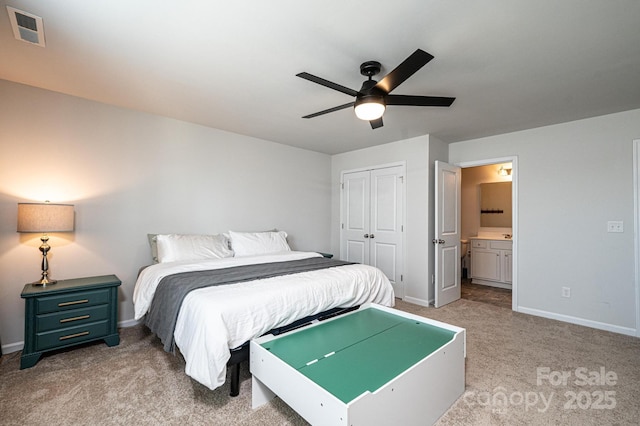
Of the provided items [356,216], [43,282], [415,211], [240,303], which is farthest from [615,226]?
[43,282]

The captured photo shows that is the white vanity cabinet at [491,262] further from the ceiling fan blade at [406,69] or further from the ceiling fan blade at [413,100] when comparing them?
the ceiling fan blade at [406,69]

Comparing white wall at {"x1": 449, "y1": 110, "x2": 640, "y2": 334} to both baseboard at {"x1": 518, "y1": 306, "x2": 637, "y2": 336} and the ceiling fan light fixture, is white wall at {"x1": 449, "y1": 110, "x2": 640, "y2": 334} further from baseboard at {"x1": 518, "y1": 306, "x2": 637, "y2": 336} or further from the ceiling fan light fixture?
the ceiling fan light fixture

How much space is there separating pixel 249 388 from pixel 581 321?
379cm

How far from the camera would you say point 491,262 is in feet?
17.0

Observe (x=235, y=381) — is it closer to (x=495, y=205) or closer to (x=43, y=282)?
(x=43, y=282)

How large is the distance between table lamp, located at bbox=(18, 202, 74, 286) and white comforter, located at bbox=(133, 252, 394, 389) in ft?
2.62

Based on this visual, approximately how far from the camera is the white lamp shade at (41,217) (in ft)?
7.93

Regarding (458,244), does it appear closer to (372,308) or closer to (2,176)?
(372,308)

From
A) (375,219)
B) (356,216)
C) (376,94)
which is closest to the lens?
(376,94)

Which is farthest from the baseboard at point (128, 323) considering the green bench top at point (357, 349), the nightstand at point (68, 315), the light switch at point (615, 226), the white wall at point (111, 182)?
the light switch at point (615, 226)

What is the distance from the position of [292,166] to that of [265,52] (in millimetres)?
2731

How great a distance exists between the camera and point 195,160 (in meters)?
3.69

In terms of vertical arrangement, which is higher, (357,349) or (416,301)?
(357,349)

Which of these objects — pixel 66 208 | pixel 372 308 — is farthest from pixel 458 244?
pixel 66 208
